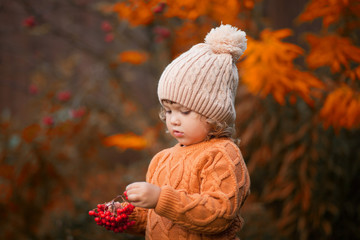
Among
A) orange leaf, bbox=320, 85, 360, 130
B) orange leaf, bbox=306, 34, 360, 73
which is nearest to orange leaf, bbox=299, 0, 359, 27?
orange leaf, bbox=306, 34, 360, 73

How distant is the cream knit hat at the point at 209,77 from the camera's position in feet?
4.50

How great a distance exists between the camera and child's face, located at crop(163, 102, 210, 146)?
1410 millimetres

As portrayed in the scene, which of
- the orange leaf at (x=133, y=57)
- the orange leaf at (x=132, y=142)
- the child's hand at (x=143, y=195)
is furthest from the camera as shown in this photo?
the orange leaf at (x=133, y=57)

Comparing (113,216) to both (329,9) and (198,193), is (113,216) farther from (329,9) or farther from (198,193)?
(329,9)

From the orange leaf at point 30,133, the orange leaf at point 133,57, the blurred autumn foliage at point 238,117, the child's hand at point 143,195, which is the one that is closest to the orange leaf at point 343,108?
the blurred autumn foliage at point 238,117

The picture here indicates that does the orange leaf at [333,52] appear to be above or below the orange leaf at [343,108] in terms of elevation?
above

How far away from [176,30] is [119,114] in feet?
6.31

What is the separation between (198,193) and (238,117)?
2.89 metres

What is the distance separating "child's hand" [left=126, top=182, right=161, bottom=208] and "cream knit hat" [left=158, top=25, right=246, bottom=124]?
37cm

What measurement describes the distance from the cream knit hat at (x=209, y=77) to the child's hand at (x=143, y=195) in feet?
1.20

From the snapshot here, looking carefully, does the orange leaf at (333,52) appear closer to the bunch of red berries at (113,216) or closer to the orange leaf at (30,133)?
the bunch of red berries at (113,216)

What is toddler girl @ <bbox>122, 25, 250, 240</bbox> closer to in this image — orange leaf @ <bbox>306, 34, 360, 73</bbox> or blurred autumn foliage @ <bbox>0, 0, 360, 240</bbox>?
blurred autumn foliage @ <bbox>0, 0, 360, 240</bbox>

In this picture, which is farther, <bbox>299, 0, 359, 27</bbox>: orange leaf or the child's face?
<bbox>299, 0, 359, 27</bbox>: orange leaf

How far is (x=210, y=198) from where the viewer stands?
1.28 meters
